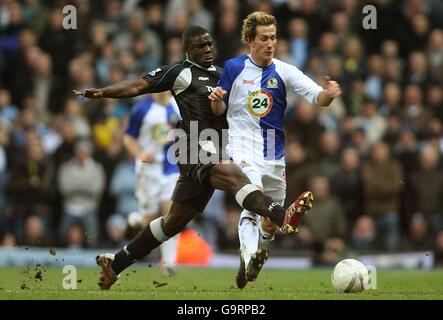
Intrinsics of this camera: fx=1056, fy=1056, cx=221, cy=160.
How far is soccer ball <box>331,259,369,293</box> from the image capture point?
943 cm

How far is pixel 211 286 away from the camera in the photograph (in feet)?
35.9

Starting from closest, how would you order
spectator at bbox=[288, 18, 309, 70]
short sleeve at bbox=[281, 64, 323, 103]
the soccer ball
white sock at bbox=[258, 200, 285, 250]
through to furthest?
1. the soccer ball
2. short sleeve at bbox=[281, 64, 323, 103]
3. white sock at bbox=[258, 200, 285, 250]
4. spectator at bbox=[288, 18, 309, 70]

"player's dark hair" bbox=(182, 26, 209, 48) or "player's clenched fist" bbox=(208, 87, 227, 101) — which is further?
"player's dark hair" bbox=(182, 26, 209, 48)

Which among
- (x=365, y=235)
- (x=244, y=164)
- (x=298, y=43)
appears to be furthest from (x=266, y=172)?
(x=298, y=43)

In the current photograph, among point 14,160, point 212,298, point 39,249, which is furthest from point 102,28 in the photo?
point 212,298

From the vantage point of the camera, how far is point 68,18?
15.1 metres

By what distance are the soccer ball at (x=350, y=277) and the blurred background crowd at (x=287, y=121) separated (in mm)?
6049

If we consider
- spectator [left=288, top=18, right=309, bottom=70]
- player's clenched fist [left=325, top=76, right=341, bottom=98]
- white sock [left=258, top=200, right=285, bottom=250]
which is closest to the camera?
player's clenched fist [left=325, top=76, right=341, bottom=98]

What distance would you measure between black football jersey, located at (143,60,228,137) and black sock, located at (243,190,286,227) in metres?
0.90

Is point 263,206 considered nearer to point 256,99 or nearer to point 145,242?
point 256,99

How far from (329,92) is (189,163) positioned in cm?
144

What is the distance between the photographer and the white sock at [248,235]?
9383 mm

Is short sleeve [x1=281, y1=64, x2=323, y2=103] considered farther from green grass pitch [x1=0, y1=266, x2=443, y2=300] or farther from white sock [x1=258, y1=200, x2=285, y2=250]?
green grass pitch [x1=0, y1=266, x2=443, y2=300]

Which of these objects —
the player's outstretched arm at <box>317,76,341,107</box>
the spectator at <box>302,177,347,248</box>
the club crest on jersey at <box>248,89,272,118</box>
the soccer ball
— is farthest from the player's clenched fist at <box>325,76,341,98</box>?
the spectator at <box>302,177,347,248</box>
